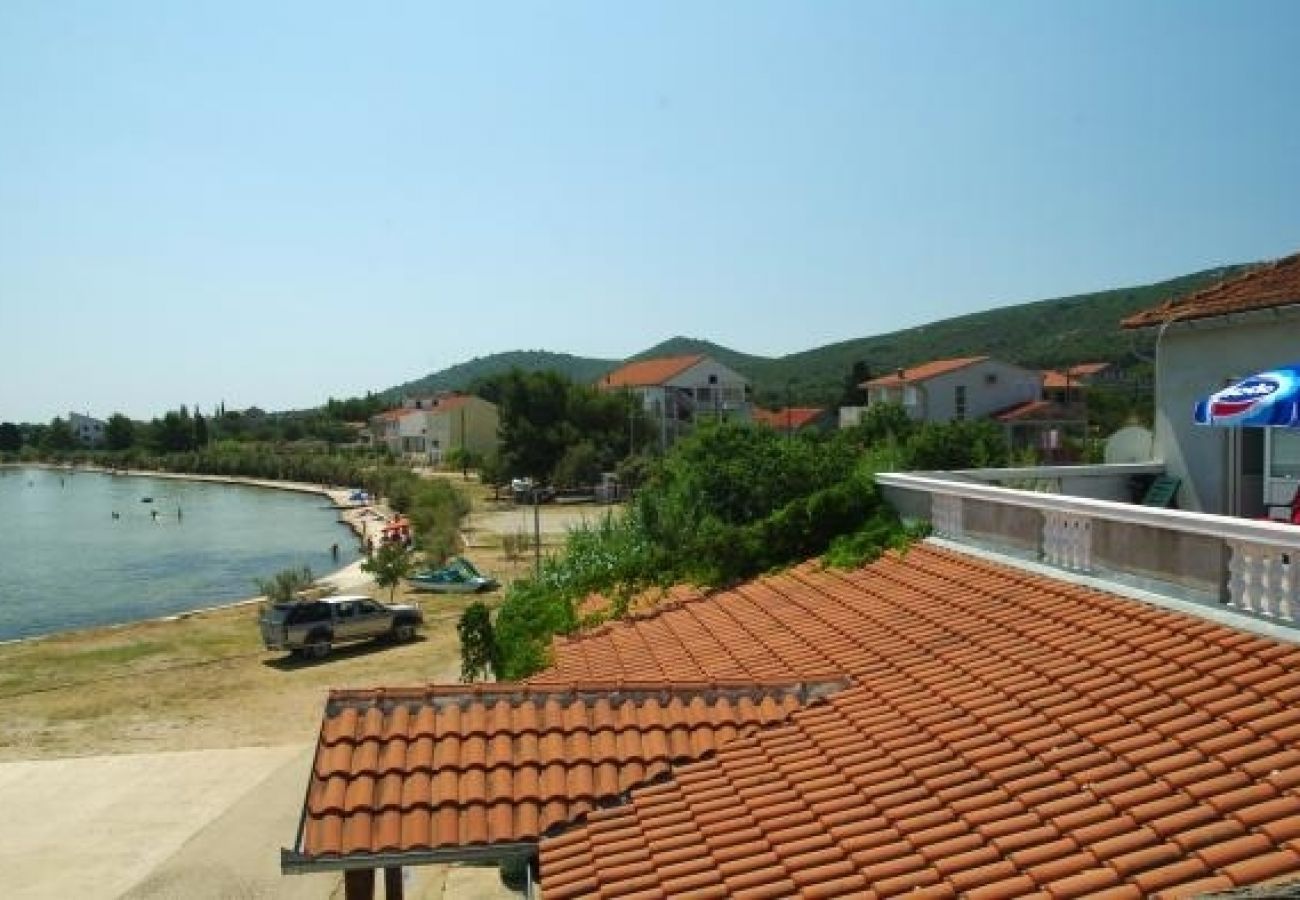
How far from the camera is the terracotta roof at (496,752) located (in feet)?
18.9

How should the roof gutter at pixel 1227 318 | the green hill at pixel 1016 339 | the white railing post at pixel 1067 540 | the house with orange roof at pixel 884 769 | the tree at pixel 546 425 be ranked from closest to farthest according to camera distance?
the house with orange roof at pixel 884 769, the white railing post at pixel 1067 540, the roof gutter at pixel 1227 318, the tree at pixel 546 425, the green hill at pixel 1016 339

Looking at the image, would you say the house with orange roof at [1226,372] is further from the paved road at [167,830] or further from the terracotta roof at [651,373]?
the terracotta roof at [651,373]

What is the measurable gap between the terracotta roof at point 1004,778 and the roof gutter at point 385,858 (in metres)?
0.33

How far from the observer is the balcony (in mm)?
6047

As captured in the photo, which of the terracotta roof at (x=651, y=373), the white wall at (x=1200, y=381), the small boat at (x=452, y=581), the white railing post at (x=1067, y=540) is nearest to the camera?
the white railing post at (x=1067, y=540)

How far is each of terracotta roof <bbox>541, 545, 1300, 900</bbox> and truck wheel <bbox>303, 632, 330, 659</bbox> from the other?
24596 mm

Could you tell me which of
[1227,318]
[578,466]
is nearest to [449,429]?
[578,466]

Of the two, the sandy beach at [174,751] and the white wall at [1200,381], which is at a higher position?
the white wall at [1200,381]

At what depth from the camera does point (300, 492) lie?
12338cm

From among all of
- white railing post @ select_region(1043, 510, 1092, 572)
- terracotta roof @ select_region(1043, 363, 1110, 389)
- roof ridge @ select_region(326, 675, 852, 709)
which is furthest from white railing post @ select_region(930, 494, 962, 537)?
terracotta roof @ select_region(1043, 363, 1110, 389)

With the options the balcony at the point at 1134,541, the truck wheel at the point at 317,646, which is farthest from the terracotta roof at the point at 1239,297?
the truck wheel at the point at 317,646

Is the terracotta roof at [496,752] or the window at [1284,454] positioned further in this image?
the window at [1284,454]

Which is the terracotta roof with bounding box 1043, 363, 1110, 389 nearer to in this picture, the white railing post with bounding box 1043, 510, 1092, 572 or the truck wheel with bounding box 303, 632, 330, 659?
the truck wheel with bounding box 303, 632, 330, 659

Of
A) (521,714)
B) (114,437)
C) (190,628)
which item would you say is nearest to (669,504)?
(521,714)
